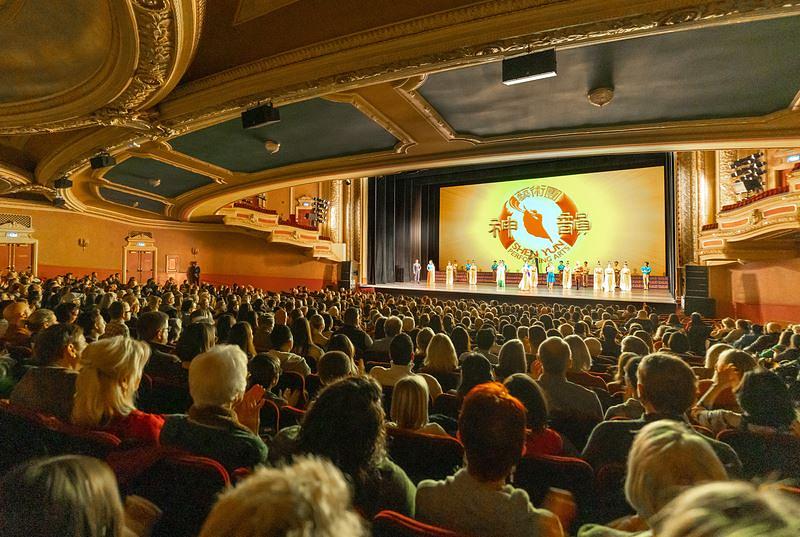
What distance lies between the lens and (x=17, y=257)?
13.3 metres

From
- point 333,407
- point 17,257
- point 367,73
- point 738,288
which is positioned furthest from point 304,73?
point 17,257

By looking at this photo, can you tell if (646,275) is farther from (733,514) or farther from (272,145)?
(733,514)

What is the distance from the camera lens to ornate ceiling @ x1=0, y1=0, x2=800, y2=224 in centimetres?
313

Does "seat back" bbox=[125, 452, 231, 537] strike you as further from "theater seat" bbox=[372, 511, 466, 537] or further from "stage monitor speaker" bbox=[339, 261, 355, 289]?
"stage monitor speaker" bbox=[339, 261, 355, 289]

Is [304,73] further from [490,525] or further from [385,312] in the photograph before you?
[385,312]

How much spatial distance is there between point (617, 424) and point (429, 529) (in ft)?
3.95

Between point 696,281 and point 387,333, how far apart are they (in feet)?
36.1

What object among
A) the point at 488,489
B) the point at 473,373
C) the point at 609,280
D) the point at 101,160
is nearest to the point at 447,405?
the point at 473,373

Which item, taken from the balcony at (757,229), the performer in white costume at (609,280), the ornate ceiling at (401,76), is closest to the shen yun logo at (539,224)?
the performer in white costume at (609,280)

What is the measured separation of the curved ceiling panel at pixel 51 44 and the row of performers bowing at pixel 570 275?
1335 centimetres

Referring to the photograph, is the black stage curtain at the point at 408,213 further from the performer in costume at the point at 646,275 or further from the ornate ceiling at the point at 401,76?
Result: the ornate ceiling at the point at 401,76

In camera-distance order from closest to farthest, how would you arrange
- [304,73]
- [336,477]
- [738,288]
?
[336,477], [304,73], [738,288]

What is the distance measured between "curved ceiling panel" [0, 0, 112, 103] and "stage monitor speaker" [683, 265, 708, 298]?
1380cm

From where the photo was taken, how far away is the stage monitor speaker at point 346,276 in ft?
58.7
